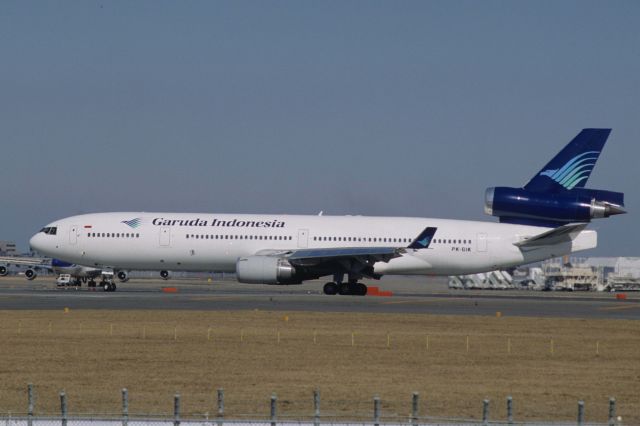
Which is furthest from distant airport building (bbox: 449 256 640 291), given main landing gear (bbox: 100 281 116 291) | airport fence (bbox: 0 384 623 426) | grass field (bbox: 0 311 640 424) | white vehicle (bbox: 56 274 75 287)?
airport fence (bbox: 0 384 623 426)

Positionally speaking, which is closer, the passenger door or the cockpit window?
the passenger door

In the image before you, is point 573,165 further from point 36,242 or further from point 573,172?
point 36,242

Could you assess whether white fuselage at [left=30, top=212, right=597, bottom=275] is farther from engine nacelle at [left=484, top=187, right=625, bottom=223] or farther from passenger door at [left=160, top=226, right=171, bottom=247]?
engine nacelle at [left=484, top=187, right=625, bottom=223]

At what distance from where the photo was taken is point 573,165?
60875 mm

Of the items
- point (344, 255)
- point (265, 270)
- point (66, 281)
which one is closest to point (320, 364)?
point (265, 270)

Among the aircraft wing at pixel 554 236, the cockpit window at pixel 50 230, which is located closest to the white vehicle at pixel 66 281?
the cockpit window at pixel 50 230

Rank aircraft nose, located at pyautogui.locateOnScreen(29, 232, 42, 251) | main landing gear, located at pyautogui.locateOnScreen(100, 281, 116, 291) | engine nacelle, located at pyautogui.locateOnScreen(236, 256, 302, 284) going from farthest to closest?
main landing gear, located at pyautogui.locateOnScreen(100, 281, 116, 291), aircraft nose, located at pyautogui.locateOnScreen(29, 232, 42, 251), engine nacelle, located at pyautogui.locateOnScreen(236, 256, 302, 284)

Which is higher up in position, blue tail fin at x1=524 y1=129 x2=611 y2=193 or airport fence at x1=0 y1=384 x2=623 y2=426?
blue tail fin at x1=524 y1=129 x2=611 y2=193

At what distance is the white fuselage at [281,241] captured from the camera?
59.7 meters

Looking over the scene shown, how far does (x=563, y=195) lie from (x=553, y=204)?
945mm

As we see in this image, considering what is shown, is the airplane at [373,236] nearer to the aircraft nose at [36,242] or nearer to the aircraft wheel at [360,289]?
the aircraft wheel at [360,289]

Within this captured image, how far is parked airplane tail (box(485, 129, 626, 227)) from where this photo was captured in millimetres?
58781

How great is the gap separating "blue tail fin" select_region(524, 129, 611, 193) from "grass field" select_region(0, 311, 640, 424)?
71.3ft

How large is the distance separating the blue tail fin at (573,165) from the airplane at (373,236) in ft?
0.19
